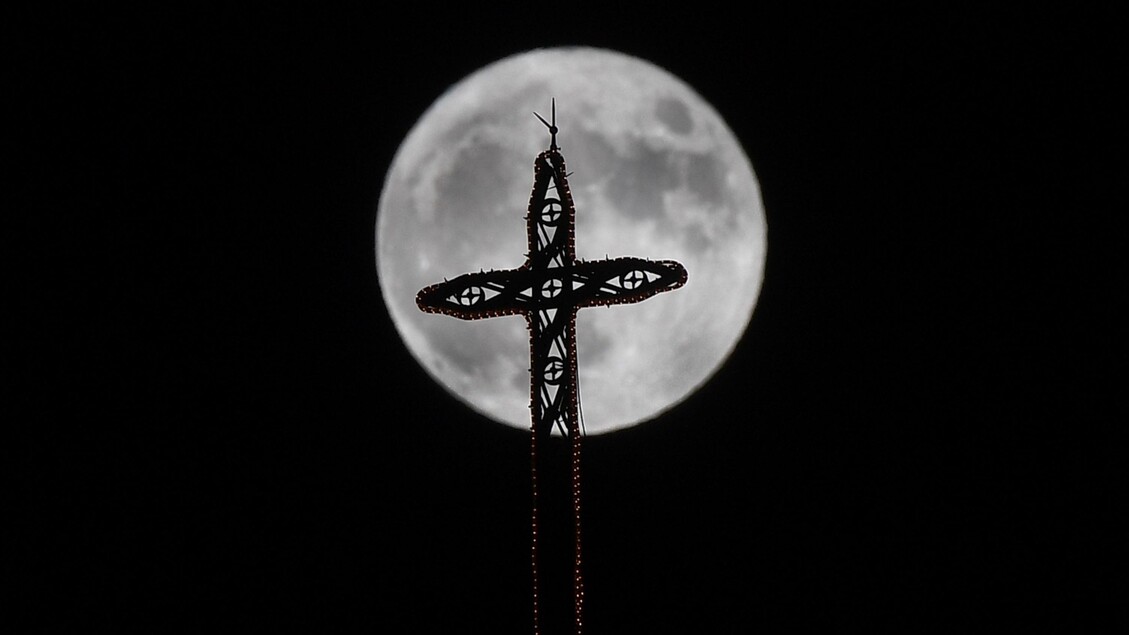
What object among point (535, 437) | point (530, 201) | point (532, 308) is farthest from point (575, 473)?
point (530, 201)

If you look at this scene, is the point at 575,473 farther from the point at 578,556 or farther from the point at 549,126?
the point at 549,126

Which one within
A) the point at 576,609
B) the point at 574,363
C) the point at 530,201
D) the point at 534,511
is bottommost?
the point at 576,609

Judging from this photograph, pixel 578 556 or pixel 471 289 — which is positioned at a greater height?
pixel 471 289

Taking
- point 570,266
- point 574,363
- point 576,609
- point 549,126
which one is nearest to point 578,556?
point 576,609
